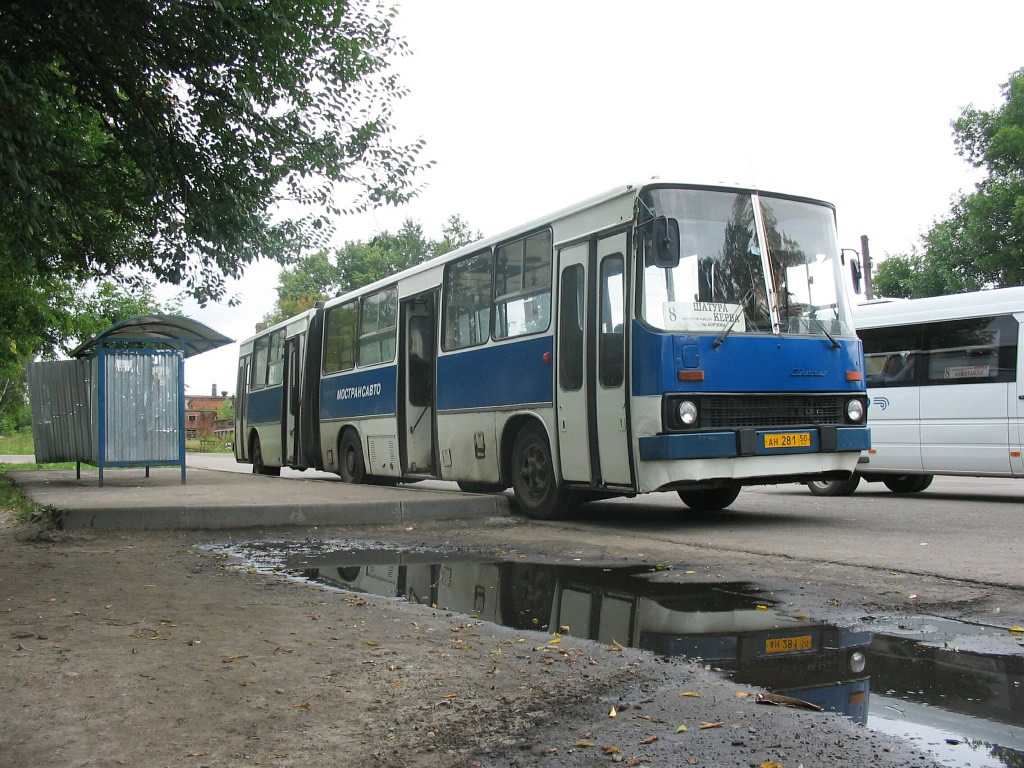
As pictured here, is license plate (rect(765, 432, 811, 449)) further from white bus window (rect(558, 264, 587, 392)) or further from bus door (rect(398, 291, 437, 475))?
bus door (rect(398, 291, 437, 475))

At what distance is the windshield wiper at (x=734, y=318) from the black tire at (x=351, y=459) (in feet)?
25.9

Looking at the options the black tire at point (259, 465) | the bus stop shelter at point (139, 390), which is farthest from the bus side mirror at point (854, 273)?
the black tire at point (259, 465)

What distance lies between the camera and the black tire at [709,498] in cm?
1145

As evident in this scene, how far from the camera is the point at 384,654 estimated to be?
182 inches

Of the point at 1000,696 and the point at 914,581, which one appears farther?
the point at 914,581

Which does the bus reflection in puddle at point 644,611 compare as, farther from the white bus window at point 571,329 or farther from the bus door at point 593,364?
the white bus window at point 571,329

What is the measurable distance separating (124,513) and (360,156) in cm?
599

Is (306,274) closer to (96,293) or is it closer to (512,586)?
(96,293)

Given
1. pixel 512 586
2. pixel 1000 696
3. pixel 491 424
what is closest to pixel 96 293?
pixel 491 424

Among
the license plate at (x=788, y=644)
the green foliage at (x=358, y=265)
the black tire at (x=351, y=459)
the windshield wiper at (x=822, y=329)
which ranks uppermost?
the green foliage at (x=358, y=265)

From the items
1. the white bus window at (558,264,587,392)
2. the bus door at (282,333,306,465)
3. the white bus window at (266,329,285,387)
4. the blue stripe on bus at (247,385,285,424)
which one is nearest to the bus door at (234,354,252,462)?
the blue stripe on bus at (247,385,285,424)

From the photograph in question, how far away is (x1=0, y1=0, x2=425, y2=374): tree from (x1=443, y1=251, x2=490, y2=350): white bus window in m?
1.46

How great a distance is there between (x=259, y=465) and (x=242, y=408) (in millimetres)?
2004

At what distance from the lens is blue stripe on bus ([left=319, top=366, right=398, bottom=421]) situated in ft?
48.5
